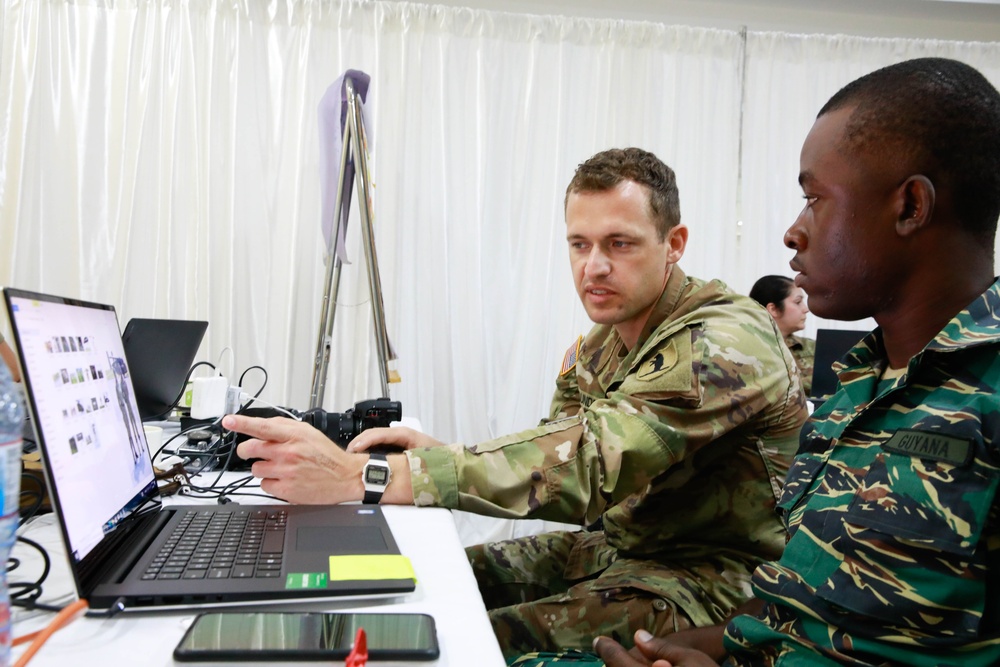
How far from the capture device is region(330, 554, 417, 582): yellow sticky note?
0.73 meters

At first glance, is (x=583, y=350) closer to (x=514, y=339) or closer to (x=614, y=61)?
(x=514, y=339)

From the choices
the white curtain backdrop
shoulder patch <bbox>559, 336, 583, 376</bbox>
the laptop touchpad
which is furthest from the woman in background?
the laptop touchpad

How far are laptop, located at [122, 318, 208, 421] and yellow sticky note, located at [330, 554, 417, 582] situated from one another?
1.07 m

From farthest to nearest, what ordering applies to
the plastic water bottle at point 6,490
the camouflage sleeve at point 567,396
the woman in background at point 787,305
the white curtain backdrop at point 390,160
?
the woman in background at point 787,305
the white curtain backdrop at point 390,160
the camouflage sleeve at point 567,396
the plastic water bottle at point 6,490

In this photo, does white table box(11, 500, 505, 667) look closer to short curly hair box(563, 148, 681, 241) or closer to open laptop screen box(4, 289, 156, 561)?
open laptop screen box(4, 289, 156, 561)

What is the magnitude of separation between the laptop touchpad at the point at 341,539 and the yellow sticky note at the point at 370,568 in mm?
27

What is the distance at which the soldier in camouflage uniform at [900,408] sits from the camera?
68cm

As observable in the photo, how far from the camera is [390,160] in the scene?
3129 millimetres

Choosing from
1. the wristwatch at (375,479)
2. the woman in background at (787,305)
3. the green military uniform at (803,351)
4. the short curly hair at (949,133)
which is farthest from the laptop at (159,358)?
the green military uniform at (803,351)

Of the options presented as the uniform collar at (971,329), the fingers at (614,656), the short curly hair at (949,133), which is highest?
the short curly hair at (949,133)

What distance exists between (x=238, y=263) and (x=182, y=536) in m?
2.40

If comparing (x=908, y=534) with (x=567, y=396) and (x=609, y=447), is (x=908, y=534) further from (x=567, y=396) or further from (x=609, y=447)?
(x=567, y=396)

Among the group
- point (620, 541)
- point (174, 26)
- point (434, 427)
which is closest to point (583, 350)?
point (620, 541)

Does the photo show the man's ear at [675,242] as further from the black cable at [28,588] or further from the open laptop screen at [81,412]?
the black cable at [28,588]
